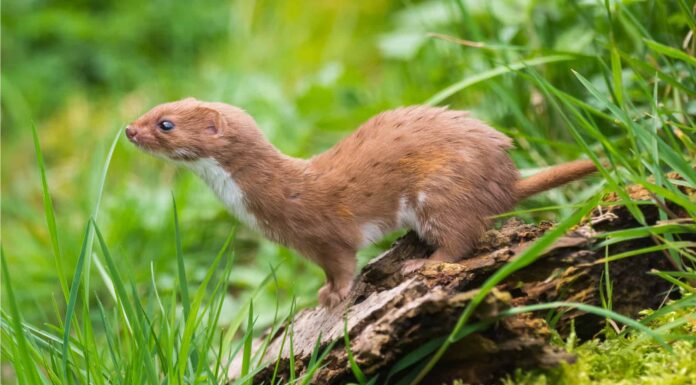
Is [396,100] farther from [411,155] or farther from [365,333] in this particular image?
[365,333]

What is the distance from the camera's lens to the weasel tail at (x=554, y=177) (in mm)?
3018

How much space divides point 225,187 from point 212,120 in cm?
27

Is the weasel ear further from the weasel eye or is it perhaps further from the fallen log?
the fallen log

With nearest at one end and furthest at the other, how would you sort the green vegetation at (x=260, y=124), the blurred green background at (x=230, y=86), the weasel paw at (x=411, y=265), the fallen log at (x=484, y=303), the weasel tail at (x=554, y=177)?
1. the fallen log at (x=484, y=303)
2. the green vegetation at (x=260, y=124)
3. the weasel paw at (x=411, y=265)
4. the weasel tail at (x=554, y=177)
5. the blurred green background at (x=230, y=86)

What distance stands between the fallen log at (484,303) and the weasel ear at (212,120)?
2.67ft

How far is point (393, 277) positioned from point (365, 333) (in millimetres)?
444

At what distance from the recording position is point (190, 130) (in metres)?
3.45

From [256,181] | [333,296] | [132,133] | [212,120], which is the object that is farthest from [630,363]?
[132,133]

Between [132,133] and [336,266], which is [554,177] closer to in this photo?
[336,266]

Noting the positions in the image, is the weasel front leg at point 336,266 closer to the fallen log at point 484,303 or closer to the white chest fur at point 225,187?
the fallen log at point 484,303

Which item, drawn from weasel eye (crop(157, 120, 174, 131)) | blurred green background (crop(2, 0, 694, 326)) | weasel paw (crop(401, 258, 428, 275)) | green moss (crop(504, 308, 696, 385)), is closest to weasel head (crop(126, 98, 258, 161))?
weasel eye (crop(157, 120, 174, 131))

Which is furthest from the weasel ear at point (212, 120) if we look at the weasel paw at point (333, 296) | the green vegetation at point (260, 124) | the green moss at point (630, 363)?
the green moss at point (630, 363)

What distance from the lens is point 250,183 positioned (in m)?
3.38

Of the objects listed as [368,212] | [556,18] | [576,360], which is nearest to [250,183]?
[368,212]
